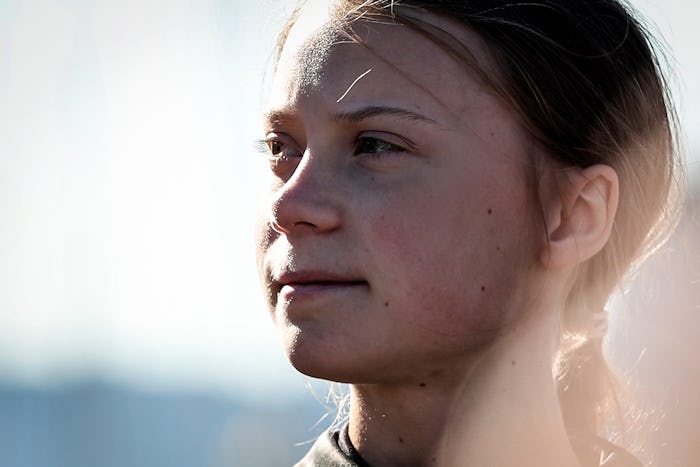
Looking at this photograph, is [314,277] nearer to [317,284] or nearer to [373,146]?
[317,284]

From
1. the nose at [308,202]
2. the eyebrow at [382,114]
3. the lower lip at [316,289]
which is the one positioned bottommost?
the lower lip at [316,289]

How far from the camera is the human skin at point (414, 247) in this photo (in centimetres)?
219

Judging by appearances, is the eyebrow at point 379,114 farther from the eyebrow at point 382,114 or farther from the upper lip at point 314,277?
the upper lip at point 314,277

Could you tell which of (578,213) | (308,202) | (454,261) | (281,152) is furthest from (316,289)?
(578,213)

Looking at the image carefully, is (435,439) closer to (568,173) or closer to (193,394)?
(568,173)

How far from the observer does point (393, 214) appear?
7.20ft

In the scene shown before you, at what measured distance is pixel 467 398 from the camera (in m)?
2.35

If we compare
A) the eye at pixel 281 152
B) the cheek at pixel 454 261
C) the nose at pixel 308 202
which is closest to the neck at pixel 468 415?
the cheek at pixel 454 261

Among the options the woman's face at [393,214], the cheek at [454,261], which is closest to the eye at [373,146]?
the woman's face at [393,214]

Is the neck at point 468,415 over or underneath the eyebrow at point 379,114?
underneath

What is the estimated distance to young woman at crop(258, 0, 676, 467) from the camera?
220 centimetres

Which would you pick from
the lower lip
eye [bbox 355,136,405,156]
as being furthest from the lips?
eye [bbox 355,136,405,156]

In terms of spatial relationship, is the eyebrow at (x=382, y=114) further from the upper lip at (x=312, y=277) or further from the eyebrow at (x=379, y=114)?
the upper lip at (x=312, y=277)

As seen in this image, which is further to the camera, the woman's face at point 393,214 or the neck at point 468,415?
the neck at point 468,415
